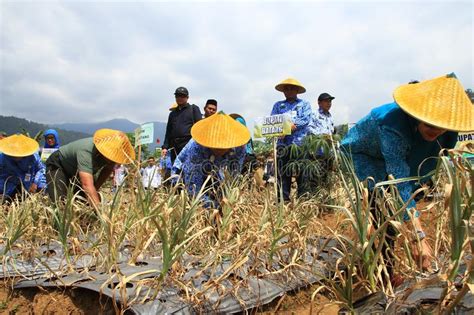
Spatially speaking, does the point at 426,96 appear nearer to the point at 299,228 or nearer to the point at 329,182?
the point at 299,228

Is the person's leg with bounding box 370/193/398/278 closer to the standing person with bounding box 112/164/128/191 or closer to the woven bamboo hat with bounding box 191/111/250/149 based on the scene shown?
the woven bamboo hat with bounding box 191/111/250/149

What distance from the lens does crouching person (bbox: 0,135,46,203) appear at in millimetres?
3527

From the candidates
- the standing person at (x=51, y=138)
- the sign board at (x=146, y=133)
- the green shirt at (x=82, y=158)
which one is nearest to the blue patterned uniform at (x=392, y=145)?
the sign board at (x=146, y=133)

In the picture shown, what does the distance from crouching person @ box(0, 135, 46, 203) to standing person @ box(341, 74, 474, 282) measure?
311 cm

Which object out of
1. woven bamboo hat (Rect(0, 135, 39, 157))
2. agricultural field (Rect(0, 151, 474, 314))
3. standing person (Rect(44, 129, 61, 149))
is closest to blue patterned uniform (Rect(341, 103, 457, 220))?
agricultural field (Rect(0, 151, 474, 314))

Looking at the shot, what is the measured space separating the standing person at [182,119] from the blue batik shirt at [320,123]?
3.97ft

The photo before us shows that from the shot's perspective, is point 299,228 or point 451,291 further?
point 299,228

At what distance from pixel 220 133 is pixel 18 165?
2463 mm

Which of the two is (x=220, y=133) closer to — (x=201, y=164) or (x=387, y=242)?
(x=201, y=164)

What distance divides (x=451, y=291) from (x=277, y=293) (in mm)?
842

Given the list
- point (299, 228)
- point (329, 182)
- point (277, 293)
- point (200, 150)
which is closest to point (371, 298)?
point (277, 293)

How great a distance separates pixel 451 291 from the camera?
2.87 feet

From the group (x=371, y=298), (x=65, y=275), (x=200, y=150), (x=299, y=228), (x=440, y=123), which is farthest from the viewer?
(x=200, y=150)

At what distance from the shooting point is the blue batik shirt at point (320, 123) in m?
3.50
